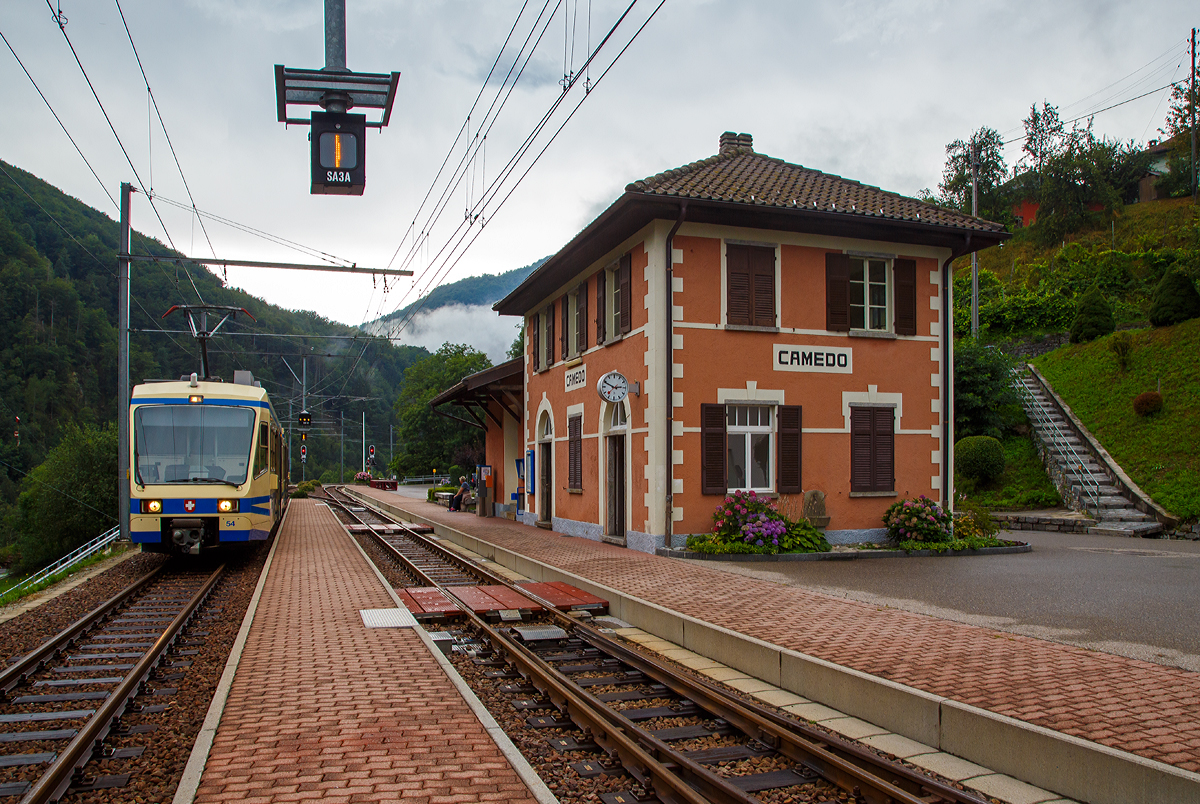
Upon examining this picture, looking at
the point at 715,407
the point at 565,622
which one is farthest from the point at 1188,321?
the point at 565,622

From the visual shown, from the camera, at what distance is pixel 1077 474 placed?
22188 mm

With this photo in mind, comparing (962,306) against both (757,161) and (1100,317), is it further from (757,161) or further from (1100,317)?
(757,161)

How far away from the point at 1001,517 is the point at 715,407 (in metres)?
11.0

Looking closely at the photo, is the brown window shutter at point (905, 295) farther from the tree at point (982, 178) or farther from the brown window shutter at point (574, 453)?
the tree at point (982, 178)

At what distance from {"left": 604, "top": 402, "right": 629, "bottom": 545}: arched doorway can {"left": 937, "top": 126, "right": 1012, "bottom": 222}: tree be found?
46.8m

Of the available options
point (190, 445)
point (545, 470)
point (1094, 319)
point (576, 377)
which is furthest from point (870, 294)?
point (1094, 319)

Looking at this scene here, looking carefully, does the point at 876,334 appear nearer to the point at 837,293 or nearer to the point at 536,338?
the point at 837,293

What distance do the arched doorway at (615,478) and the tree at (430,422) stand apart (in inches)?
2069

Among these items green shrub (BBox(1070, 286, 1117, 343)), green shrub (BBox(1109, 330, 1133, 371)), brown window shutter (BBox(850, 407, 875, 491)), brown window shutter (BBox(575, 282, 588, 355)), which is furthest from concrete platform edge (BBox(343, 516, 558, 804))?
green shrub (BBox(1070, 286, 1117, 343))

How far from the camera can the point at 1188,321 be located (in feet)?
82.5

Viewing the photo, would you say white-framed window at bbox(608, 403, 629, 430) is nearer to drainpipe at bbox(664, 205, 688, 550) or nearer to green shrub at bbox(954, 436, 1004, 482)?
drainpipe at bbox(664, 205, 688, 550)

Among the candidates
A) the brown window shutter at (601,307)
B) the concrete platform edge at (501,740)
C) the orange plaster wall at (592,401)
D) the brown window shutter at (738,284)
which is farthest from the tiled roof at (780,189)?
the concrete platform edge at (501,740)

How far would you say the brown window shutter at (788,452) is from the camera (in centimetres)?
1617

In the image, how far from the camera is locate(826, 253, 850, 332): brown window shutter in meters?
16.9
